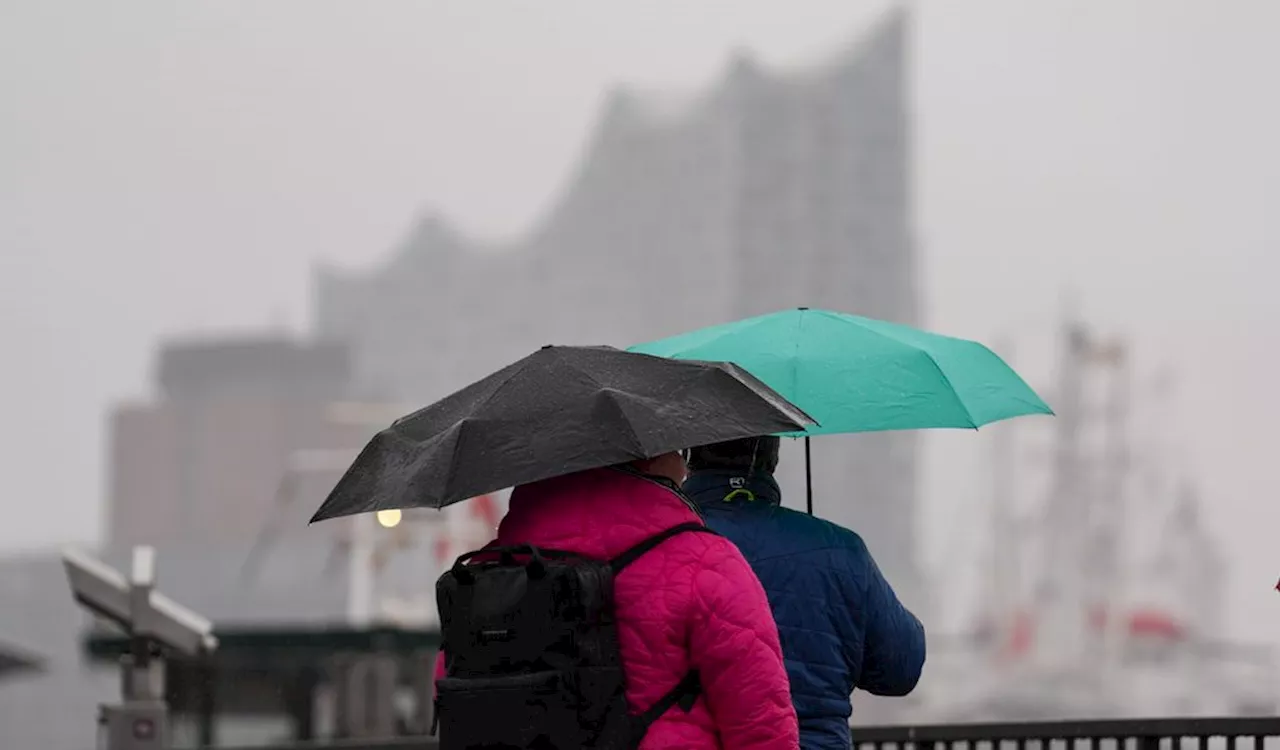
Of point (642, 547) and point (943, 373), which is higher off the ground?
point (943, 373)

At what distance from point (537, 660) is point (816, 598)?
0.89 meters

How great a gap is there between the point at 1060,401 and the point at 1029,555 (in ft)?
41.5

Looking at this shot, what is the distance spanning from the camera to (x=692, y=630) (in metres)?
2.78

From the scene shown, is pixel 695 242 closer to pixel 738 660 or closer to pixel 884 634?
pixel 884 634

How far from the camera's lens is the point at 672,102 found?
112m

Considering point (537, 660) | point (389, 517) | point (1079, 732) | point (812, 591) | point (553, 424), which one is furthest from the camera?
point (1079, 732)

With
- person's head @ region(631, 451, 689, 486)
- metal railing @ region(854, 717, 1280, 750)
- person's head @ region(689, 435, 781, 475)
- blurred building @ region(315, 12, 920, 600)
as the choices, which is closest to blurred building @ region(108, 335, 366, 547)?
blurred building @ region(315, 12, 920, 600)

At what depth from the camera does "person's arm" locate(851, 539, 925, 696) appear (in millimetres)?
3521

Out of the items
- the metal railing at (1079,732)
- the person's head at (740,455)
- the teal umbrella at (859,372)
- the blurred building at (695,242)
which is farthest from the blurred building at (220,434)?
the person's head at (740,455)

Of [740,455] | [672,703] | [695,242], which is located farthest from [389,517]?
[695,242]

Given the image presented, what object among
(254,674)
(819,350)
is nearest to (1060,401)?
(254,674)

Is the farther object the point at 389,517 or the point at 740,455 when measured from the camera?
the point at 740,455

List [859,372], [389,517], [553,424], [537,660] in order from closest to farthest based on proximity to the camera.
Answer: [537,660] < [553,424] < [389,517] < [859,372]

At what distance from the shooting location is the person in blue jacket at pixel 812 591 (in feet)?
11.5
